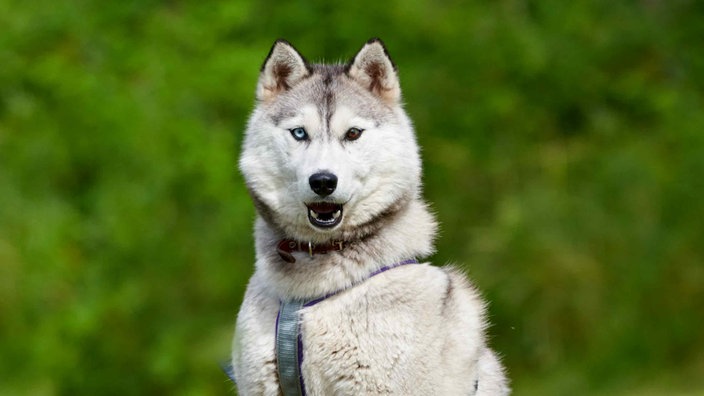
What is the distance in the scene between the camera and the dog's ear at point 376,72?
3.57 m

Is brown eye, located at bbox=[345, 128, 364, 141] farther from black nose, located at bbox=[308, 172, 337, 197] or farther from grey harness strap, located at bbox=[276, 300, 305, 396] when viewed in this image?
grey harness strap, located at bbox=[276, 300, 305, 396]

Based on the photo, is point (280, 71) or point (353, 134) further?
point (280, 71)

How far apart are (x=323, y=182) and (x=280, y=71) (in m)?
0.60

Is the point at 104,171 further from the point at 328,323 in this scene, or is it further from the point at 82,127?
the point at 328,323

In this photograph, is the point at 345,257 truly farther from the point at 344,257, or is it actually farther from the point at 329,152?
the point at 329,152

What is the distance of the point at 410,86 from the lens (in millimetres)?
8961

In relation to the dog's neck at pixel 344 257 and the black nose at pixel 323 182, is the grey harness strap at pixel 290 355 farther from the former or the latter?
the black nose at pixel 323 182

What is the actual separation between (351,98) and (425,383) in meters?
1.06

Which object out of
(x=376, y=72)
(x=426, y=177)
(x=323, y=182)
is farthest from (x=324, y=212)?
(x=426, y=177)

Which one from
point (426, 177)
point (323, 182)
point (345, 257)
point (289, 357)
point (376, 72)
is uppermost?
point (376, 72)

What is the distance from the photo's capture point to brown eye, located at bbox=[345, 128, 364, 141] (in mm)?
3430

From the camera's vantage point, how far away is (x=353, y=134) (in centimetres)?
344

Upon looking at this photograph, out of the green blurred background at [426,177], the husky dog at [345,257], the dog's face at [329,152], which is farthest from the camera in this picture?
the green blurred background at [426,177]

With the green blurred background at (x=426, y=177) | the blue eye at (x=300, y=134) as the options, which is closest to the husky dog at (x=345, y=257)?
the blue eye at (x=300, y=134)
